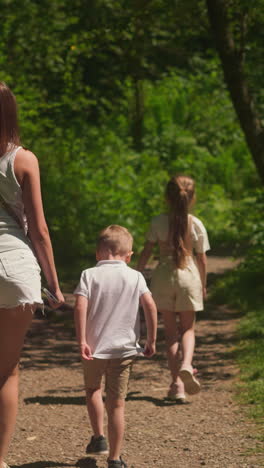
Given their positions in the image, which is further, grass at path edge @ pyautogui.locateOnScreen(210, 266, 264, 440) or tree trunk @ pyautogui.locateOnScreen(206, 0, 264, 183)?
tree trunk @ pyautogui.locateOnScreen(206, 0, 264, 183)

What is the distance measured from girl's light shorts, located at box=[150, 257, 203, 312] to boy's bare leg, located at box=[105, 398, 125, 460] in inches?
79.6

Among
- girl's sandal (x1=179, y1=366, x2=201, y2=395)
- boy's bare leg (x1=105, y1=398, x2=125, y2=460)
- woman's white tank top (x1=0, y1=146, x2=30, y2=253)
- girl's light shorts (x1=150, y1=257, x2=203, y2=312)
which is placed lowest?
girl's sandal (x1=179, y1=366, x2=201, y2=395)

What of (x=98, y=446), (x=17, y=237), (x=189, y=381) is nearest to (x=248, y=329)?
(x=189, y=381)

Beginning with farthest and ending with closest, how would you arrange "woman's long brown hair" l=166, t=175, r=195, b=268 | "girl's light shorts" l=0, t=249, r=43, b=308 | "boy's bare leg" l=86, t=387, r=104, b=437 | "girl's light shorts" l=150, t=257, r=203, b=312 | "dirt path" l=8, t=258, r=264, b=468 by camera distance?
"girl's light shorts" l=150, t=257, r=203, b=312
"woman's long brown hair" l=166, t=175, r=195, b=268
"dirt path" l=8, t=258, r=264, b=468
"boy's bare leg" l=86, t=387, r=104, b=437
"girl's light shorts" l=0, t=249, r=43, b=308

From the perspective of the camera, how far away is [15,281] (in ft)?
12.5

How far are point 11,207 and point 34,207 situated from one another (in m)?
0.11

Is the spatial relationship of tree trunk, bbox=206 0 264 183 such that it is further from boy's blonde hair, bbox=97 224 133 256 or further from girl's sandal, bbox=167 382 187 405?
boy's blonde hair, bbox=97 224 133 256

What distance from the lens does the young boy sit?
449cm

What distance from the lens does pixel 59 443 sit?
5.37 m

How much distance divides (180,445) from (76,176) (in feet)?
33.4

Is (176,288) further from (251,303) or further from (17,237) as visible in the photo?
(251,303)

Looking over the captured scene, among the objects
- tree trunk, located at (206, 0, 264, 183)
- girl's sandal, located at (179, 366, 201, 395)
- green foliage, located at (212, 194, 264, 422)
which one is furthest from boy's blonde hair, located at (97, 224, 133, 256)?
tree trunk, located at (206, 0, 264, 183)

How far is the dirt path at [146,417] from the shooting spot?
16.4 feet

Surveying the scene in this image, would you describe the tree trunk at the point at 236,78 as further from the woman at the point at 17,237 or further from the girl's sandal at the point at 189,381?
the woman at the point at 17,237
